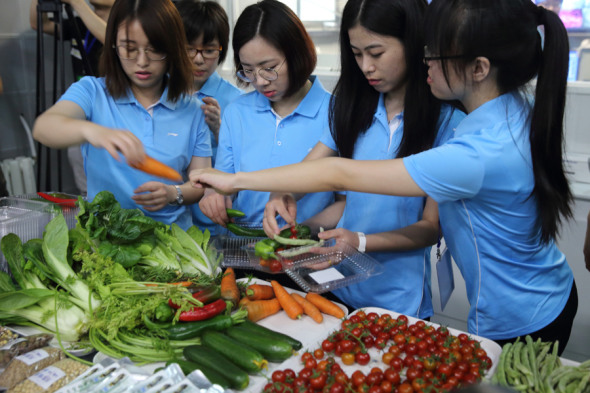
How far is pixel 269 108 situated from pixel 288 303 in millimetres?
924

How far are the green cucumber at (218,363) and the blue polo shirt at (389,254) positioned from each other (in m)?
0.73

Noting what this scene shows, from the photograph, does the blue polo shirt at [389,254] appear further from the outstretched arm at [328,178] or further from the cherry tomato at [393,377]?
the cherry tomato at [393,377]

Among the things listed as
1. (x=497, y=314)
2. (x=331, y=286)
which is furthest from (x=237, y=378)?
(x=497, y=314)

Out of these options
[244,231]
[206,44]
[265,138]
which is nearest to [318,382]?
[244,231]

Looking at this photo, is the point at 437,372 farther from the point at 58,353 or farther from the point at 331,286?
the point at 58,353

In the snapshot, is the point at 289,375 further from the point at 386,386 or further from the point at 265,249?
the point at 265,249

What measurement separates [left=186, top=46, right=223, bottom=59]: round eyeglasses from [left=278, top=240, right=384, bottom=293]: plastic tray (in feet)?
4.48

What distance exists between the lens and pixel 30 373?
54.1 inches

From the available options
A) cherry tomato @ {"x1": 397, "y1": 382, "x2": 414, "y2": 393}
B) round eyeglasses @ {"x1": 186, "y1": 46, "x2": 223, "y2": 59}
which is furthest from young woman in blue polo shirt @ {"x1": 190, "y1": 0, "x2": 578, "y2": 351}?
round eyeglasses @ {"x1": 186, "y1": 46, "x2": 223, "y2": 59}

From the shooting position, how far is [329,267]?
1770 mm

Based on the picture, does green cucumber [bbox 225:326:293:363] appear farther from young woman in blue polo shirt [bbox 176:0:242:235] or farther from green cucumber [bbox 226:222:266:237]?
young woman in blue polo shirt [bbox 176:0:242:235]

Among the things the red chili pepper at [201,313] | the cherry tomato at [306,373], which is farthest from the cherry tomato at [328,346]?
the red chili pepper at [201,313]

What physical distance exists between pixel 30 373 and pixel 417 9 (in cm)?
156

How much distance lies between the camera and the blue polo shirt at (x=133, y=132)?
2.28 meters
